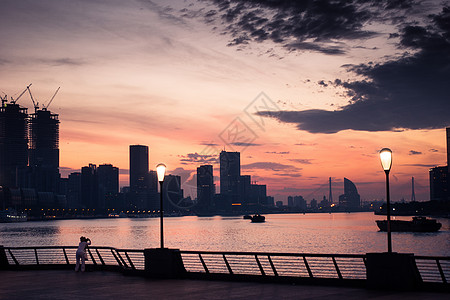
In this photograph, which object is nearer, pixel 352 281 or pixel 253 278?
pixel 352 281

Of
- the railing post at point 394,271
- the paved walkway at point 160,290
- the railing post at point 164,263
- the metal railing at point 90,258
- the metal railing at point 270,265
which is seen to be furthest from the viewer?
the metal railing at point 90,258

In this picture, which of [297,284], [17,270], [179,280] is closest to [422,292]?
[297,284]

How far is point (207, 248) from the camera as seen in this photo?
4648 inches

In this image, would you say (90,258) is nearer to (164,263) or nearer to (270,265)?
(270,265)

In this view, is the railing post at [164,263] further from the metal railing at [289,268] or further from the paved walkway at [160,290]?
the metal railing at [289,268]

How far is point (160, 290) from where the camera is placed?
1973 cm

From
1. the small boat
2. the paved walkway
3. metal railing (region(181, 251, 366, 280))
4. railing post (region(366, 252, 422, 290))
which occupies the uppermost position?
railing post (region(366, 252, 422, 290))

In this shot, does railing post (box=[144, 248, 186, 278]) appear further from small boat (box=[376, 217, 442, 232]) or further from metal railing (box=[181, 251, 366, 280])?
small boat (box=[376, 217, 442, 232])

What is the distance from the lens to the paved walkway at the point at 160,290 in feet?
57.8

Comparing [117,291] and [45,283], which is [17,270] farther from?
[117,291]

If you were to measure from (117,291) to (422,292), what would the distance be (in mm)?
10866

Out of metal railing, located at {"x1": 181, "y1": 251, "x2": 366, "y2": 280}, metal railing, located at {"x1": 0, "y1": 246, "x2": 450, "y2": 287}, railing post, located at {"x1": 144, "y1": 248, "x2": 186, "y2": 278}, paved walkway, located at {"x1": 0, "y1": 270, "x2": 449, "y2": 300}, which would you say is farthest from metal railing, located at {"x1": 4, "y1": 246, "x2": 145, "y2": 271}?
metal railing, located at {"x1": 181, "y1": 251, "x2": 366, "y2": 280}

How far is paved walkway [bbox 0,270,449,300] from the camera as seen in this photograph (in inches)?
693

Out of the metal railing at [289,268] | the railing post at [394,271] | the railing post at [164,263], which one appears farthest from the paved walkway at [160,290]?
the metal railing at [289,268]
